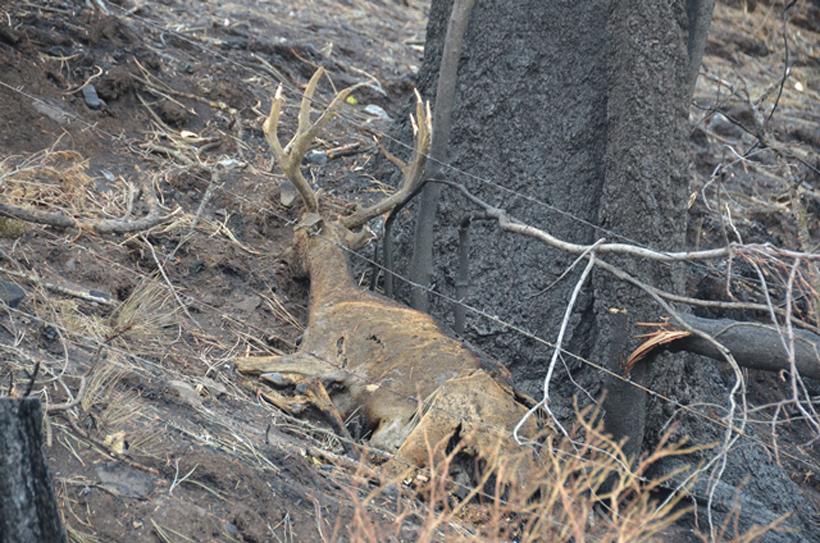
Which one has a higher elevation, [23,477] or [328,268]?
[23,477]

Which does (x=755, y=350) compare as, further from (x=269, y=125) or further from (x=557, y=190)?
(x=269, y=125)

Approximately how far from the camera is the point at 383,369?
5203 millimetres

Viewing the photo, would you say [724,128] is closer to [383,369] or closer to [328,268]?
[328,268]

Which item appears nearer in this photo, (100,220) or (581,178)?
(581,178)

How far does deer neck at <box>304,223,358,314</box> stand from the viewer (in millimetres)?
5785

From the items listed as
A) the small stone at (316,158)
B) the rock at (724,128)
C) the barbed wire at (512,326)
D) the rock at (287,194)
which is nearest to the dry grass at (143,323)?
the barbed wire at (512,326)

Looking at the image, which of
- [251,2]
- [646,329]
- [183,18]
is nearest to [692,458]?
[646,329]

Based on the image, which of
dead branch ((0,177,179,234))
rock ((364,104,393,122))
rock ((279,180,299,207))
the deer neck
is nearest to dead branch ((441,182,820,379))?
the deer neck

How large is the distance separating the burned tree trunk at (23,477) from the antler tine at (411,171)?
300 centimetres

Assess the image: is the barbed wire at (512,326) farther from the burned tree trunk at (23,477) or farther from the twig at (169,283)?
the burned tree trunk at (23,477)

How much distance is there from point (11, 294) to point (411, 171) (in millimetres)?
2032

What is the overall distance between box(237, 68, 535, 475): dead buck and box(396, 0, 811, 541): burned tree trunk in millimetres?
452

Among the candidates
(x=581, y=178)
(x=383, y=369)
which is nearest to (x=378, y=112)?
(x=581, y=178)

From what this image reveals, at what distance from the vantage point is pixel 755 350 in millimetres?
4871
